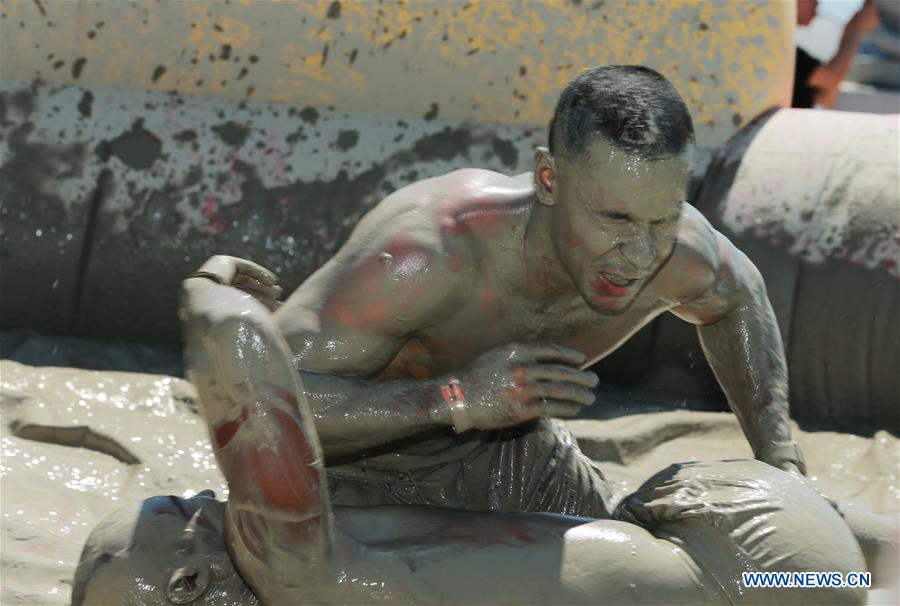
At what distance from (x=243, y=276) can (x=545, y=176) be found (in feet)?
1.86

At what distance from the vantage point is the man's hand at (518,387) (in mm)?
2156

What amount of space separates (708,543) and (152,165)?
256cm

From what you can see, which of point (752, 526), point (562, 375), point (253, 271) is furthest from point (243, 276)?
point (752, 526)

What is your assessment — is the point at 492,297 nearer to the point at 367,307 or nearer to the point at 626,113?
the point at 367,307

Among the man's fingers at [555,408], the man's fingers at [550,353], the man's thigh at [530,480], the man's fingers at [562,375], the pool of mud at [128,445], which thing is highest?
the man's fingers at [550,353]

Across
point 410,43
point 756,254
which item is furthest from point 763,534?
point 410,43

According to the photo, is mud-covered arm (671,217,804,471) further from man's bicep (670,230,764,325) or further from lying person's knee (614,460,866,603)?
lying person's knee (614,460,866,603)

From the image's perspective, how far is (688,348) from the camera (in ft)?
13.5

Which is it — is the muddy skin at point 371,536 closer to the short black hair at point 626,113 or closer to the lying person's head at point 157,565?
the lying person's head at point 157,565

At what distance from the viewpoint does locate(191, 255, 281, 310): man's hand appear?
2238 mm

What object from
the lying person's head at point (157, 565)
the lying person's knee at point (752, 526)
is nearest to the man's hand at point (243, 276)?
the lying person's head at point (157, 565)

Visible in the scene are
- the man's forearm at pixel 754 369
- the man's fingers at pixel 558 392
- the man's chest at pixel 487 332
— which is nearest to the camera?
the man's fingers at pixel 558 392

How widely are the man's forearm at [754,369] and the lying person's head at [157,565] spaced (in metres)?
1.07

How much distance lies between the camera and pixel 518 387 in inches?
85.2
